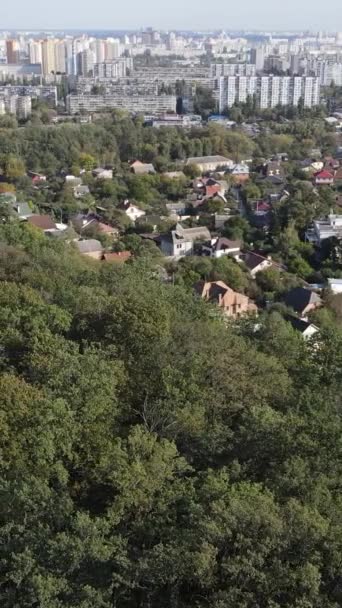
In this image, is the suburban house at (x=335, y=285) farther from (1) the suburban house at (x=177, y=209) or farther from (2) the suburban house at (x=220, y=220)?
(1) the suburban house at (x=177, y=209)

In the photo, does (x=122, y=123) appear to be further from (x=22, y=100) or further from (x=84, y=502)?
(x=84, y=502)

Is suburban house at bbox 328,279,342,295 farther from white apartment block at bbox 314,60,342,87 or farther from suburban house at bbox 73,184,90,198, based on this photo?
white apartment block at bbox 314,60,342,87

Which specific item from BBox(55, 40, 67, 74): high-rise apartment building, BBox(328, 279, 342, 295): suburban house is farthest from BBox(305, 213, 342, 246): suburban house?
BBox(55, 40, 67, 74): high-rise apartment building

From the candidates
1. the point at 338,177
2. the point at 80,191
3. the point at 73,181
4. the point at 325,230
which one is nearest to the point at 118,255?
the point at 325,230

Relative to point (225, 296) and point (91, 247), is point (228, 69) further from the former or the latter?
point (225, 296)

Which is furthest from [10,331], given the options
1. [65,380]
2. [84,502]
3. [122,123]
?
[122,123]

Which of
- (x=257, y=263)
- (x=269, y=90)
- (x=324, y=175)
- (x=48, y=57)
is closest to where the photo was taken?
(x=257, y=263)
